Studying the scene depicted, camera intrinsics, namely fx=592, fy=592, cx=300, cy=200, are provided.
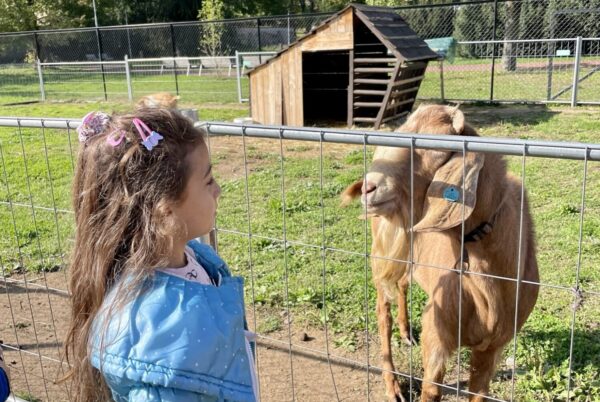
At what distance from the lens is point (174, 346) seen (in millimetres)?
1310

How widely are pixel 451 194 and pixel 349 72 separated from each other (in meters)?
10.0

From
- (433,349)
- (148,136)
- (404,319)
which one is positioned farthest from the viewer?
(404,319)

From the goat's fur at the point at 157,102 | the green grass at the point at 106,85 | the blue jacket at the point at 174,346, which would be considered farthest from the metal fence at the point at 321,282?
the green grass at the point at 106,85

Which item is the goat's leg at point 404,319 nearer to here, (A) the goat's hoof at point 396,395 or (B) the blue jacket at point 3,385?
(A) the goat's hoof at point 396,395

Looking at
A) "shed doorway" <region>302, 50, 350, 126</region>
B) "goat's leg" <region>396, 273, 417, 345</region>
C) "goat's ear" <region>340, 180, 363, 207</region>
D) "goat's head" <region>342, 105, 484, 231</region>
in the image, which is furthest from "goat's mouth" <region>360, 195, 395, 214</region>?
"shed doorway" <region>302, 50, 350, 126</region>

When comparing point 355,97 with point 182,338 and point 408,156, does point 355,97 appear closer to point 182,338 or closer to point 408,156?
point 408,156

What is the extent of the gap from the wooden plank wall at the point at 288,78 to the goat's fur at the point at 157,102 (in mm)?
9796

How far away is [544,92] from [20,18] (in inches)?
1233

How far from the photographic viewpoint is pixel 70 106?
1727 centimetres

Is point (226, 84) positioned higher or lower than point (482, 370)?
higher

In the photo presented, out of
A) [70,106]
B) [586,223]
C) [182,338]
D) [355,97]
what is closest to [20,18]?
[70,106]

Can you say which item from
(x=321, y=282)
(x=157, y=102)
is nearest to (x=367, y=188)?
(x=157, y=102)

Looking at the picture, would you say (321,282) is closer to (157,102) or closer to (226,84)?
(157,102)

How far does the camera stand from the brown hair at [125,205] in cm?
142
